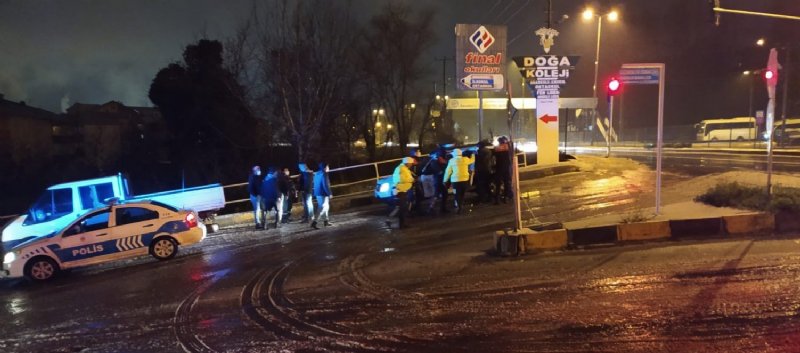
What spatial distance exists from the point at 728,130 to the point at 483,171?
49.0 m

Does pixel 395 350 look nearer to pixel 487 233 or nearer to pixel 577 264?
pixel 577 264

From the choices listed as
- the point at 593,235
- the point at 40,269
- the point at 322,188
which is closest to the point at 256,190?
the point at 322,188

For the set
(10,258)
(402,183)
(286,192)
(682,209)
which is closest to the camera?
(10,258)

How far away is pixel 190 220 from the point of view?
1104 centimetres

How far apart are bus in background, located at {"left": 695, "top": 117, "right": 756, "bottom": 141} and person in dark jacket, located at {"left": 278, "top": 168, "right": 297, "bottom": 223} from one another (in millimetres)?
49956

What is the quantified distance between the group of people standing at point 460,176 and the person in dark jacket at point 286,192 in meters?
3.06

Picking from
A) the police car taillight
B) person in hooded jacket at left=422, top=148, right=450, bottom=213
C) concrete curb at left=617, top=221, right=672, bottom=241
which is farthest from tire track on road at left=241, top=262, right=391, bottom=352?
person in hooded jacket at left=422, top=148, right=450, bottom=213

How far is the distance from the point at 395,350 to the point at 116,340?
127 inches

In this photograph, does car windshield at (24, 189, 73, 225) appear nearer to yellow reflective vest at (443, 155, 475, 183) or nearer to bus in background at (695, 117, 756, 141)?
yellow reflective vest at (443, 155, 475, 183)

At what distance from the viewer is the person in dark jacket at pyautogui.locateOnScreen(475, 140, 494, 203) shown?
13.4 meters

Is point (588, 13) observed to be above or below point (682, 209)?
above

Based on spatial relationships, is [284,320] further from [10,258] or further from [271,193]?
[271,193]

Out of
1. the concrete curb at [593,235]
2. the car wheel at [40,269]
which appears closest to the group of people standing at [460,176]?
the concrete curb at [593,235]

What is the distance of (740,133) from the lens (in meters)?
51.1
